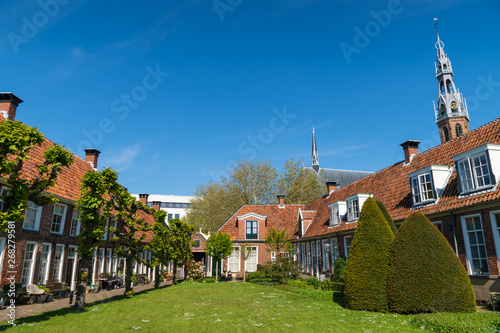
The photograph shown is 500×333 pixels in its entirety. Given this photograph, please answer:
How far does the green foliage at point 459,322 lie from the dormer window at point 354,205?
12710mm

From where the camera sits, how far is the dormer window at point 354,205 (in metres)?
22.7

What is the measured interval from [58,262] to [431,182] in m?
23.2

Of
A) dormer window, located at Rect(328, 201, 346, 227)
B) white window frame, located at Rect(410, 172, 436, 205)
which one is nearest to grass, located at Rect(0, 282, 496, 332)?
white window frame, located at Rect(410, 172, 436, 205)

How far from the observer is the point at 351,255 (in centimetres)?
1420

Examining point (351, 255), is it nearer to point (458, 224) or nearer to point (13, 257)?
point (458, 224)

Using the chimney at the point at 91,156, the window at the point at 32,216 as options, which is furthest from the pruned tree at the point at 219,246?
the window at the point at 32,216

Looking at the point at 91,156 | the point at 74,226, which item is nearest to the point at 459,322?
the point at 74,226

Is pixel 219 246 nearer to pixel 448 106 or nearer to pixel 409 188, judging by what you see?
pixel 409 188

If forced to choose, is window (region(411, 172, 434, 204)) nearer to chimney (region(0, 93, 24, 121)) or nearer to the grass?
the grass

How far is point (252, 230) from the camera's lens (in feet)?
126

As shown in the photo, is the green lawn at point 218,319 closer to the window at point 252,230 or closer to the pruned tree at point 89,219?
the pruned tree at point 89,219

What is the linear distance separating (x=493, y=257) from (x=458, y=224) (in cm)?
217

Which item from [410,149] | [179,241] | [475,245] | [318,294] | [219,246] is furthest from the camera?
[219,246]

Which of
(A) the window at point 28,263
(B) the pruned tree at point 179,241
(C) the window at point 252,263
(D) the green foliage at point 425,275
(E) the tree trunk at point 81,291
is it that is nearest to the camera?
(D) the green foliage at point 425,275
